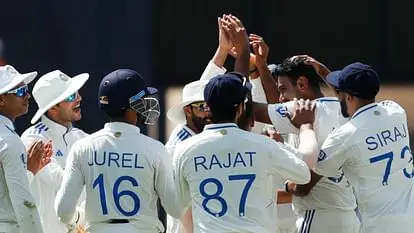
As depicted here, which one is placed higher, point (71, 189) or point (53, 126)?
point (71, 189)

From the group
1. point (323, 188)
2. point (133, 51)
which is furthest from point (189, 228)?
point (133, 51)

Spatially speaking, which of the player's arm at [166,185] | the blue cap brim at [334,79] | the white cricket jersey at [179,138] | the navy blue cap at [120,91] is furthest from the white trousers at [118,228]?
the blue cap brim at [334,79]

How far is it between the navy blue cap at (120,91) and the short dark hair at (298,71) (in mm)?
898

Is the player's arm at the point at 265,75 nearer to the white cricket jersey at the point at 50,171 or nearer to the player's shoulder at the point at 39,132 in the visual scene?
the white cricket jersey at the point at 50,171

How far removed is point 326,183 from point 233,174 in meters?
1.04

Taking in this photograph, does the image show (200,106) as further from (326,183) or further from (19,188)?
(19,188)

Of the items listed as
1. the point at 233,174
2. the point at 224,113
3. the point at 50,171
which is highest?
the point at 224,113

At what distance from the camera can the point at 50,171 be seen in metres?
6.35

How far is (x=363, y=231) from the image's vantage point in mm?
5695

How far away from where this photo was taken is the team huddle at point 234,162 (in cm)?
525

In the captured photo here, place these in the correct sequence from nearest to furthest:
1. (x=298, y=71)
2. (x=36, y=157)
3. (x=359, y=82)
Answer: (x=359, y=82) < (x=36, y=157) < (x=298, y=71)

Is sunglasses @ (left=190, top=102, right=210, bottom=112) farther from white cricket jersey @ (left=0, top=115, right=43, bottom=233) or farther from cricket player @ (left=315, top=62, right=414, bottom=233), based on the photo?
white cricket jersey @ (left=0, top=115, right=43, bottom=233)

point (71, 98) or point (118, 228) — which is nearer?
point (118, 228)

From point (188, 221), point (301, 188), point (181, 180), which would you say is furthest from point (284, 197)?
point (181, 180)
